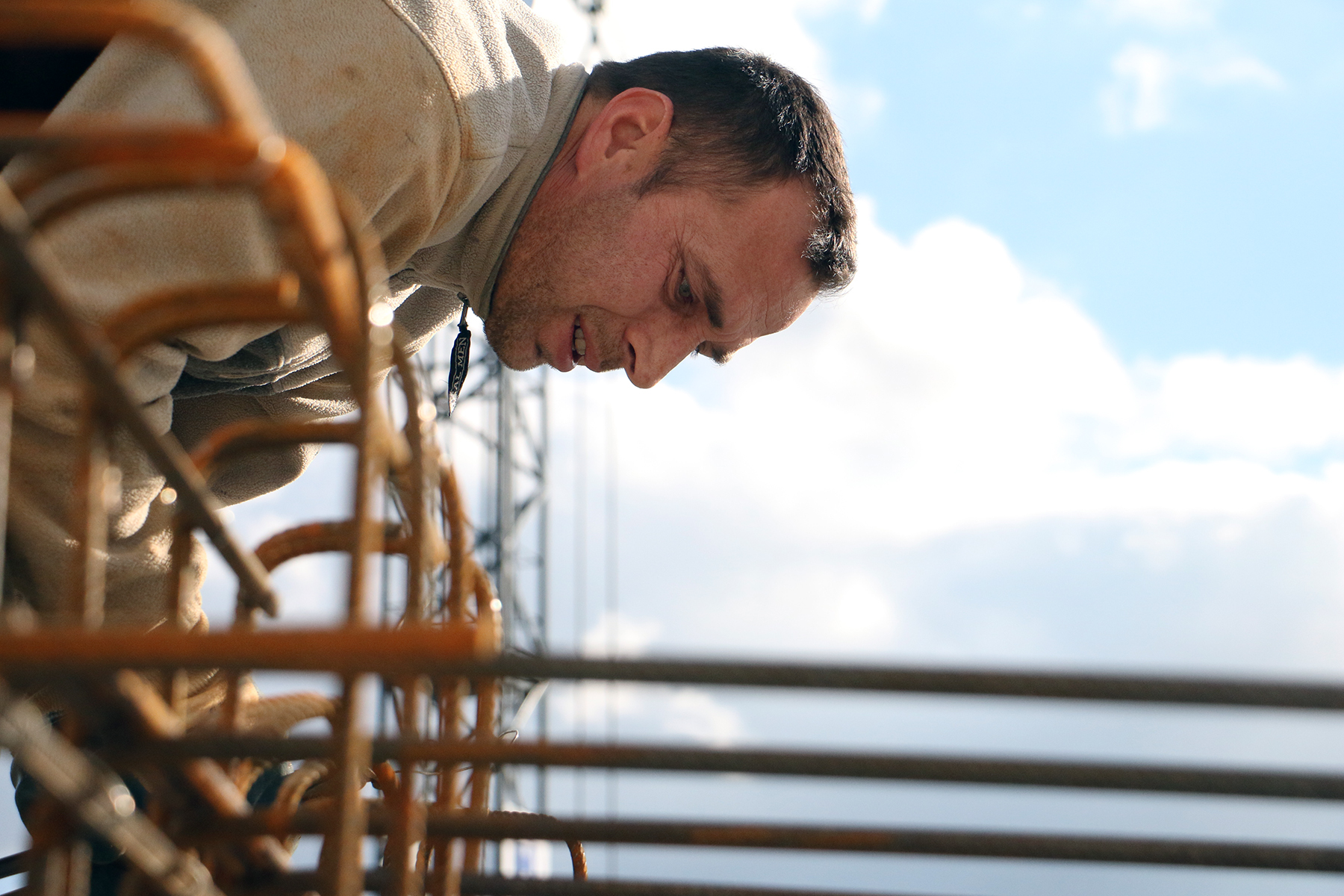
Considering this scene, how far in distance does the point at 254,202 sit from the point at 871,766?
0.79 meters

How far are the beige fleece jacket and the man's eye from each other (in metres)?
0.26

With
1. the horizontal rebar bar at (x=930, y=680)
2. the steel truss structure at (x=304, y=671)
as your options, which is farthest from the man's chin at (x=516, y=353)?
the horizontal rebar bar at (x=930, y=680)

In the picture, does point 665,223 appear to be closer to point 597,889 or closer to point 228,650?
point 597,889

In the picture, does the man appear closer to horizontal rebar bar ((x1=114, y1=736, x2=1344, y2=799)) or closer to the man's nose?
the man's nose

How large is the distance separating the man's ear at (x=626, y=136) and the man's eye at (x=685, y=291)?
6.7 inches

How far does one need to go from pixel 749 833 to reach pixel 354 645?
386mm

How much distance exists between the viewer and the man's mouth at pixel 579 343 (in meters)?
1.85

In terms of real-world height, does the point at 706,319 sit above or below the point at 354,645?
above

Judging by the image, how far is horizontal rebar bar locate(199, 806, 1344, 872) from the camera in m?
0.74

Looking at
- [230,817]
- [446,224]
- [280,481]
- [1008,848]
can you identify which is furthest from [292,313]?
[280,481]

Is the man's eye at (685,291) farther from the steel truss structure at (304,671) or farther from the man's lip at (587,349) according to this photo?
the steel truss structure at (304,671)

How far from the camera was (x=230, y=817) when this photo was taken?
2.42 ft

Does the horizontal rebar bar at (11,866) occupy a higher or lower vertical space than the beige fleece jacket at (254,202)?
lower

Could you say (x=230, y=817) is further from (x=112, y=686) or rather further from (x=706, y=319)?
(x=706, y=319)
